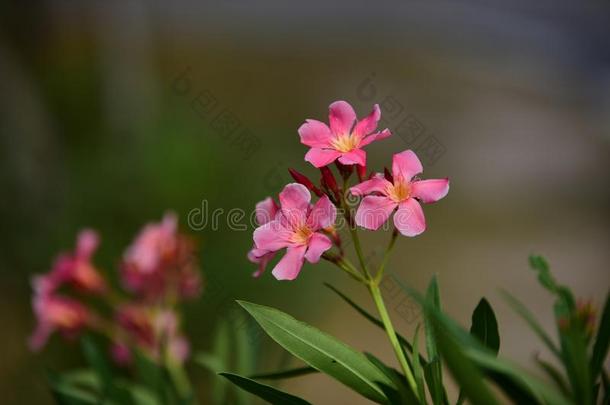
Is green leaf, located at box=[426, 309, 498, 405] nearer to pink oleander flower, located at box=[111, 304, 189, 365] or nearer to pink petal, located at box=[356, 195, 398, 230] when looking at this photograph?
pink petal, located at box=[356, 195, 398, 230]

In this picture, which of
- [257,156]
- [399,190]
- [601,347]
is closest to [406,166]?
[399,190]

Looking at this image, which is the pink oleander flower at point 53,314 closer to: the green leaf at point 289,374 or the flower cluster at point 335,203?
the green leaf at point 289,374

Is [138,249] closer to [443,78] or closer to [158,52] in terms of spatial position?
[158,52]

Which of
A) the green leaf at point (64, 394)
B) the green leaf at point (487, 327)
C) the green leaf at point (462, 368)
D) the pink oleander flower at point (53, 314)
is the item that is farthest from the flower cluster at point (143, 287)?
the green leaf at point (462, 368)

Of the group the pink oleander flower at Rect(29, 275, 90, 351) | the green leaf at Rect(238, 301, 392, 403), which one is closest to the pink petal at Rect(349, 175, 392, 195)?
the green leaf at Rect(238, 301, 392, 403)

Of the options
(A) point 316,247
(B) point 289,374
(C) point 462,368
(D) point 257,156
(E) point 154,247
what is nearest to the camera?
(C) point 462,368

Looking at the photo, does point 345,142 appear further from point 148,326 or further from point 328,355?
point 148,326

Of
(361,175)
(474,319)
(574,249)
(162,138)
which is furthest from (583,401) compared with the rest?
(574,249)
